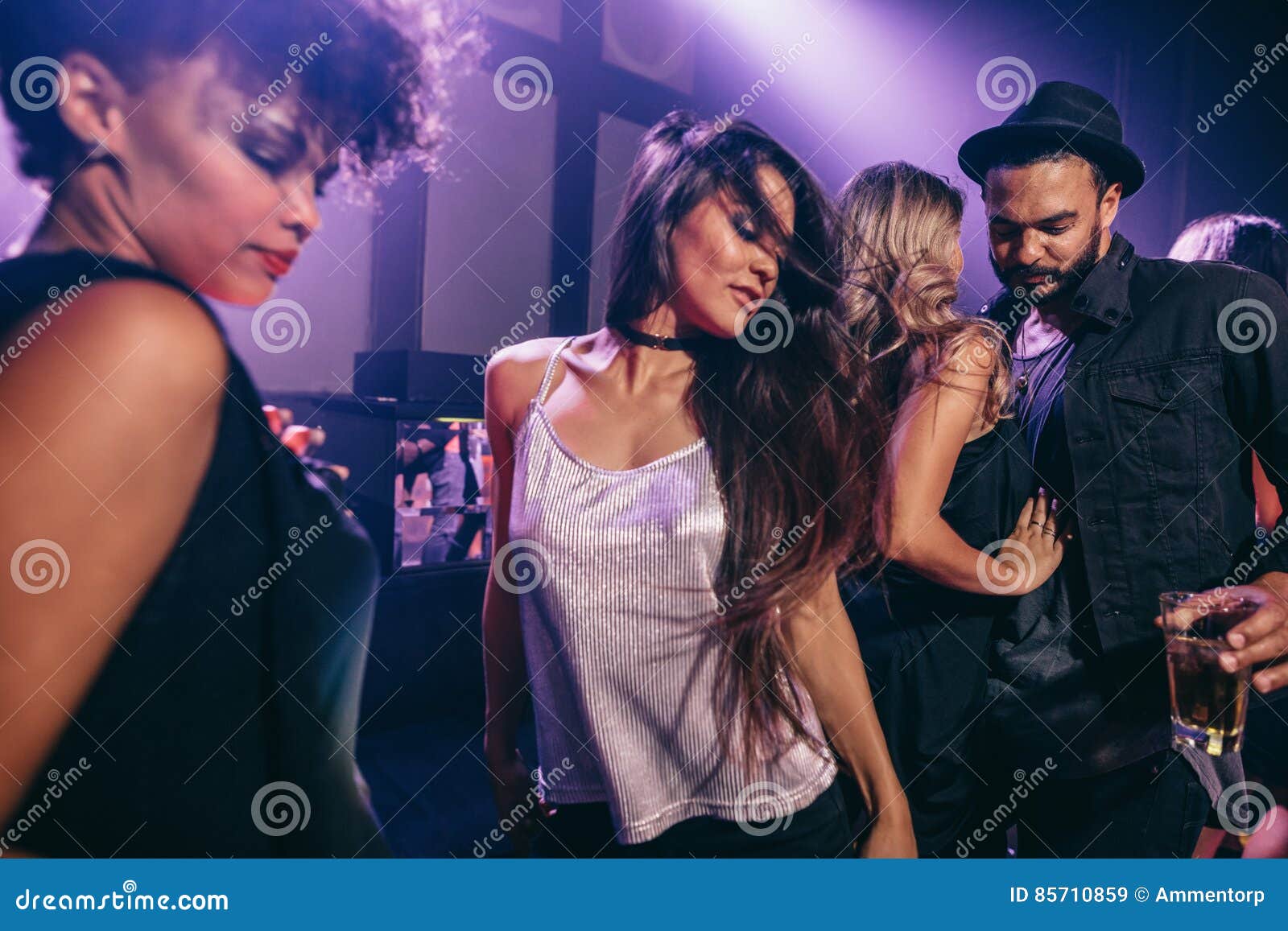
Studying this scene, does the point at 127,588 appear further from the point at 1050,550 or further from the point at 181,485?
the point at 1050,550

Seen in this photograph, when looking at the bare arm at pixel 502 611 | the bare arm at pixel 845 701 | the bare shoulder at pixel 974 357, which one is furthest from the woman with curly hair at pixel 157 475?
the bare shoulder at pixel 974 357

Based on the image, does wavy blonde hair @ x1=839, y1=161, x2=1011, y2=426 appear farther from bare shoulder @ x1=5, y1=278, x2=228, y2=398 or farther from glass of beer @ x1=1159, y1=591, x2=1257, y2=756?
bare shoulder @ x1=5, y1=278, x2=228, y2=398

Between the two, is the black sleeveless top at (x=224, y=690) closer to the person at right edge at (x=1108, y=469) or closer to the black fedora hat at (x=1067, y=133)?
the person at right edge at (x=1108, y=469)

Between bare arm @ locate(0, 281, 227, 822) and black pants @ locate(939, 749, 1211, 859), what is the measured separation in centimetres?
159

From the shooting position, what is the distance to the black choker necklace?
1.33m

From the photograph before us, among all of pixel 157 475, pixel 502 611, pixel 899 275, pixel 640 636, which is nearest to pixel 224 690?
pixel 157 475

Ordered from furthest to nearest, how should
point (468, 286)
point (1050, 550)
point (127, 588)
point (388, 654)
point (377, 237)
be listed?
point (388, 654), point (468, 286), point (377, 237), point (1050, 550), point (127, 588)

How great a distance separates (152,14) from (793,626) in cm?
153

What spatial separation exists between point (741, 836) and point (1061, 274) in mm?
1211

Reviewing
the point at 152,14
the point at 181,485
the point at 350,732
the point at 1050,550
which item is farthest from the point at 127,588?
the point at 1050,550

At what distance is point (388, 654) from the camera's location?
218 centimetres

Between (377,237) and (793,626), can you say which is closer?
(793,626)

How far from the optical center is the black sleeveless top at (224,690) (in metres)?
1.17

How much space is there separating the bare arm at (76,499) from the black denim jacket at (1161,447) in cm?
167
